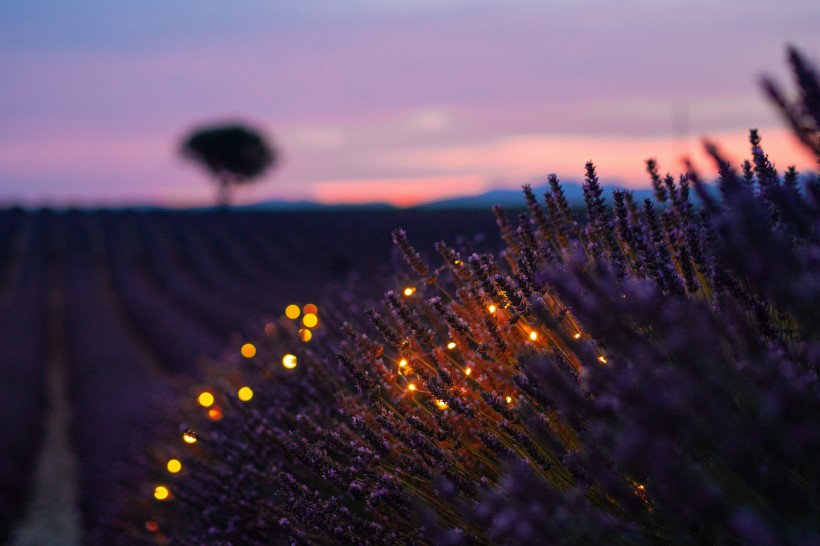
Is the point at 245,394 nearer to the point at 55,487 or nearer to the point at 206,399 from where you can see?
the point at 206,399

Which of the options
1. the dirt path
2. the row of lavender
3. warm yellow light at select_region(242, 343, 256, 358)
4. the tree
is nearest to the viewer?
the dirt path

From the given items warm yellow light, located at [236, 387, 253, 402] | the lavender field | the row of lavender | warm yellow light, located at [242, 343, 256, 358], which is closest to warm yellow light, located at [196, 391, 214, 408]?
the lavender field

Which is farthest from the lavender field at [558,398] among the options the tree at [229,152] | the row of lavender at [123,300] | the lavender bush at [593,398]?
the tree at [229,152]

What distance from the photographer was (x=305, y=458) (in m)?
2.38

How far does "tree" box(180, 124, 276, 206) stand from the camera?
60.5 meters

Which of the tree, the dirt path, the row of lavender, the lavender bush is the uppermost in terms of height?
the tree

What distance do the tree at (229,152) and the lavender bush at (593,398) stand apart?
195 ft

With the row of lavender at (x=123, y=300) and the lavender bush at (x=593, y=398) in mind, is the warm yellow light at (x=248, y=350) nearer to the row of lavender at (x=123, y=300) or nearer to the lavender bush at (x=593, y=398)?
the row of lavender at (x=123, y=300)

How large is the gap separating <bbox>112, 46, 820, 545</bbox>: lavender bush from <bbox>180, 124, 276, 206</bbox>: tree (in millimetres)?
59448

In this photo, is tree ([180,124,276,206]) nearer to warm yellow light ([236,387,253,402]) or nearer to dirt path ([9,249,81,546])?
dirt path ([9,249,81,546])

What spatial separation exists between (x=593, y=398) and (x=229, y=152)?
6155 centimetres

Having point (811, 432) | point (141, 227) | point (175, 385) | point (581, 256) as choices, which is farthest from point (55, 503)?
point (141, 227)

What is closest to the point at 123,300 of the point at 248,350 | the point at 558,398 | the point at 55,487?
the point at 55,487

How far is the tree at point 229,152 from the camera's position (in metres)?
60.5
